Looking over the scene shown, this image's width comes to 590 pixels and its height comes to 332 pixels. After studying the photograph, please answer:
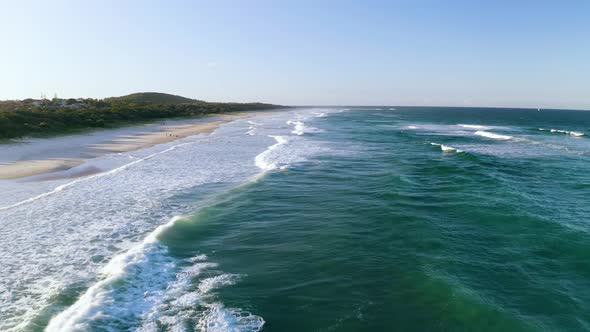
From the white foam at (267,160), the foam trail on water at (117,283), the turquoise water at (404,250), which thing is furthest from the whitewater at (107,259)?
the white foam at (267,160)

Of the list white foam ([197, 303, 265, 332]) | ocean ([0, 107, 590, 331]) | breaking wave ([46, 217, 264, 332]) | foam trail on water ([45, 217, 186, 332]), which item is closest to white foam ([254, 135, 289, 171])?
ocean ([0, 107, 590, 331])

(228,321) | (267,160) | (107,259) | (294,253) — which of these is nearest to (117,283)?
(107,259)

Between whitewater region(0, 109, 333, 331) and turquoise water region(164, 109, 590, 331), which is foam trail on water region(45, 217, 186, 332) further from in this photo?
turquoise water region(164, 109, 590, 331)

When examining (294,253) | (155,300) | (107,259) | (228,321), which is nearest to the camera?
(228,321)

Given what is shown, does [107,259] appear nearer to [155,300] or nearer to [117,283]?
[117,283]

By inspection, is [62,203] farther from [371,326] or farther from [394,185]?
[394,185]

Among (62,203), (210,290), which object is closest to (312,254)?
(210,290)

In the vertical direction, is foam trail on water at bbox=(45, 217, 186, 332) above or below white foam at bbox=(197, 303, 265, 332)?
above

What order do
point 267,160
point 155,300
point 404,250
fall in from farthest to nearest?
point 267,160 < point 404,250 < point 155,300

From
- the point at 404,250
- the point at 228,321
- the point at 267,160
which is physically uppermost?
the point at 267,160
